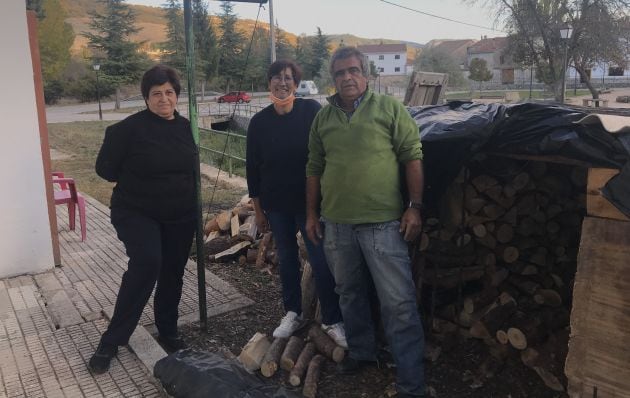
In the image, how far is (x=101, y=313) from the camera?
389cm

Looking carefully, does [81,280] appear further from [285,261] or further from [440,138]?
[440,138]

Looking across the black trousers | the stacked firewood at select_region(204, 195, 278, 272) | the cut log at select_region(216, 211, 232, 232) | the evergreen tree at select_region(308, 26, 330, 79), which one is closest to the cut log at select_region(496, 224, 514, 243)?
the black trousers

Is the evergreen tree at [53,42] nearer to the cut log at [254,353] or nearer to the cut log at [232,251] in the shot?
the cut log at [232,251]

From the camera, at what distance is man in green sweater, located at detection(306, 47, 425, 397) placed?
→ 8.61 ft

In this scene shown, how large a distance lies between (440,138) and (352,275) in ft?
2.86

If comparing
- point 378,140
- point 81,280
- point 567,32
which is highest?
point 567,32

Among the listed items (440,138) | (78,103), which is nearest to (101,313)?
(440,138)

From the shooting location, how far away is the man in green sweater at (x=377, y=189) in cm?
262

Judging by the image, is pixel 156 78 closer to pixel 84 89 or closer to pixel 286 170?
pixel 286 170

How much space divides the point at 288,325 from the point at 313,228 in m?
0.78

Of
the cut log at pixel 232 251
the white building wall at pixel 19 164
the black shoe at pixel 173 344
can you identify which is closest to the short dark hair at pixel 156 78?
the black shoe at pixel 173 344

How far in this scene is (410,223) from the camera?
265 cm

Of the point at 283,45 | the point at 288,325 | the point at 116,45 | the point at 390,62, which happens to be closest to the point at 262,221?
the point at 288,325

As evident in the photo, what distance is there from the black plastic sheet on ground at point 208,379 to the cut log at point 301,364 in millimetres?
448
